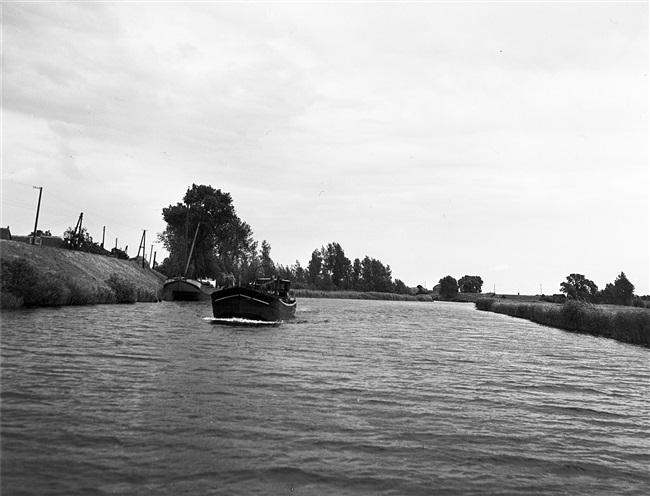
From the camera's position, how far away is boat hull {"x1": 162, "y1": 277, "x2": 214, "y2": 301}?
240 ft

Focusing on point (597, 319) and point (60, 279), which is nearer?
point (60, 279)

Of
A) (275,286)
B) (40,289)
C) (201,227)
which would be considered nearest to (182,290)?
(201,227)

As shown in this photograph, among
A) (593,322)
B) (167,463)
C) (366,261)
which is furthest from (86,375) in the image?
(366,261)

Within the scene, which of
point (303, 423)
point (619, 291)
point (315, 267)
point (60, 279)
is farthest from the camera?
point (315, 267)

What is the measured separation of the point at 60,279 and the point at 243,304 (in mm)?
15932

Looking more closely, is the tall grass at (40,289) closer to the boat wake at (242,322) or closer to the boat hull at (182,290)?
the boat wake at (242,322)

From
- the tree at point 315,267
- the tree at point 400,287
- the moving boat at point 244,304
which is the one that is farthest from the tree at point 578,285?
the moving boat at point 244,304

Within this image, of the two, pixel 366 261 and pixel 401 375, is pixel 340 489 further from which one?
pixel 366 261

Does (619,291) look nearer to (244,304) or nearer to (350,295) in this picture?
(350,295)

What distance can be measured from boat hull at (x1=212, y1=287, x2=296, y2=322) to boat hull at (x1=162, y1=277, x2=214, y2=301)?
116 ft

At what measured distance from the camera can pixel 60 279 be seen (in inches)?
1662

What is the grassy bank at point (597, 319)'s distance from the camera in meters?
37.5

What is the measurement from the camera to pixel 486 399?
48.3 ft

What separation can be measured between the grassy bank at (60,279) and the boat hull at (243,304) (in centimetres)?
1269
